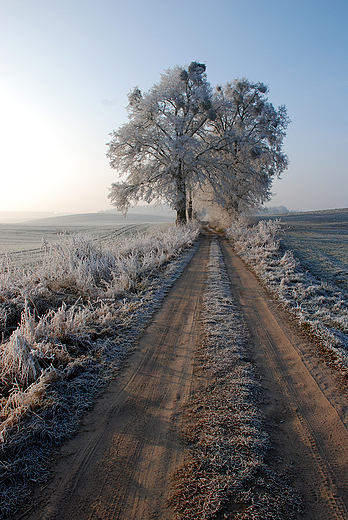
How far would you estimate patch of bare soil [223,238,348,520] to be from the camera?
1755 mm

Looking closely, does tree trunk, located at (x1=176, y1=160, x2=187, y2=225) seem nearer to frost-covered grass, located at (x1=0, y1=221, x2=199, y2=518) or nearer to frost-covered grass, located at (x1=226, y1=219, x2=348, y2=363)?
frost-covered grass, located at (x1=226, y1=219, x2=348, y2=363)

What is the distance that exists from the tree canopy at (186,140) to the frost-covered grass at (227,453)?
1555 cm

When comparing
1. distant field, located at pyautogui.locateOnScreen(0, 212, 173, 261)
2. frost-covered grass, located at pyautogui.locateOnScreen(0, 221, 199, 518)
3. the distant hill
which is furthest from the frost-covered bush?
the distant hill

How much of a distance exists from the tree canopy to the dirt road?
15.3 meters

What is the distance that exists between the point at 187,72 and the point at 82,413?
2212 cm

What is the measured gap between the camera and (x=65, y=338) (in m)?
3.51

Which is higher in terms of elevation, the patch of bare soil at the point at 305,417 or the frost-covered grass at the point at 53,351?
the frost-covered grass at the point at 53,351

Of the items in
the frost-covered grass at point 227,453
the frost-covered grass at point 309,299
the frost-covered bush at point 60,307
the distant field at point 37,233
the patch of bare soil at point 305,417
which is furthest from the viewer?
the distant field at point 37,233

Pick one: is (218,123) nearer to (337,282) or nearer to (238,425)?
(337,282)

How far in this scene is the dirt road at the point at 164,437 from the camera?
1678 mm

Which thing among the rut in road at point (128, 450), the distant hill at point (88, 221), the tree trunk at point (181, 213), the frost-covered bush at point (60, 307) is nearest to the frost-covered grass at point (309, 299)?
the rut in road at point (128, 450)

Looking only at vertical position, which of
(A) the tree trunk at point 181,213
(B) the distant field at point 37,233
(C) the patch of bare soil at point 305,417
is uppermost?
(A) the tree trunk at point 181,213

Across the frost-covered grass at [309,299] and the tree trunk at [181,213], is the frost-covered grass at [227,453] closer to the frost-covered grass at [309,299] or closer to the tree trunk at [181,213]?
the frost-covered grass at [309,299]

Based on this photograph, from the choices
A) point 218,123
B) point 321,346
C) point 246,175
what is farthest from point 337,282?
point 218,123
